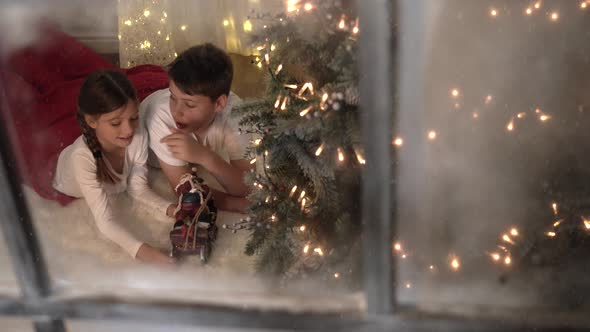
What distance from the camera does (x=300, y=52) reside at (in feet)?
2.89

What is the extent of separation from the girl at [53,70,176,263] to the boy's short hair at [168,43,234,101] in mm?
96

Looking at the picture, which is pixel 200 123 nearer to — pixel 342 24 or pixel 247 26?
pixel 247 26

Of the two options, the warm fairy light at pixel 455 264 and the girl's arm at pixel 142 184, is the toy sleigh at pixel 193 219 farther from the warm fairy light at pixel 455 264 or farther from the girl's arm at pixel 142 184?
the warm fairy light at pixel 455 264

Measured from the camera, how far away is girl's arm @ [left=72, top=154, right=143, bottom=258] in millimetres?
983

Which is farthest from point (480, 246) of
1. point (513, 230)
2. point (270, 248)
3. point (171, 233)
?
point (171, 233)

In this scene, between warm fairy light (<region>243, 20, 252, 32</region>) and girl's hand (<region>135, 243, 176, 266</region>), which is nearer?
warm fairy light (<region>243, 20, 252, 32</region>)

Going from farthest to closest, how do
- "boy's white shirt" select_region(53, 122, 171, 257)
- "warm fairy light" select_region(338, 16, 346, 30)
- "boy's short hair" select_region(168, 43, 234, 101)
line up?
"boy's white shirt" select_region(53, 122, 171, 257)
"boy's short hair" select_region(168, 43, 234, 101)
"warm fairy light" select_region(338, 16, 346, 30)

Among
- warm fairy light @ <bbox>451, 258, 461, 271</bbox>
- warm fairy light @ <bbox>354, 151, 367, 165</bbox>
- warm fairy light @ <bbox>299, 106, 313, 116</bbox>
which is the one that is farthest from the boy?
warm fairy light @ <bbox>451, 258, 461, 271</bbox>

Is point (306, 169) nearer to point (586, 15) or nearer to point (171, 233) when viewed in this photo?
point (171, 233)

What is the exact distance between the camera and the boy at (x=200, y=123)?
34.8 inches

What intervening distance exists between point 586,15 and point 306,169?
0.49 m

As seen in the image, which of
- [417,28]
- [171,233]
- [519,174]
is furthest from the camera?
[171,233]

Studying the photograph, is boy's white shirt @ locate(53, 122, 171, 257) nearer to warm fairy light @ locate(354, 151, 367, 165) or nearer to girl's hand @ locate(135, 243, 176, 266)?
girl's hand @ locate(135, 243, 176, 266)

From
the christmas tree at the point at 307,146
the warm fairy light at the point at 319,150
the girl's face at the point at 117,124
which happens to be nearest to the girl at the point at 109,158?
the girl's face at the point at 117,124
